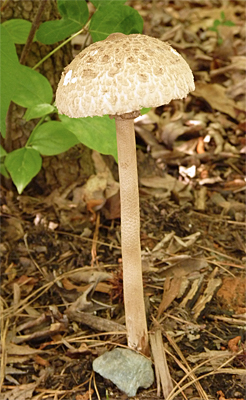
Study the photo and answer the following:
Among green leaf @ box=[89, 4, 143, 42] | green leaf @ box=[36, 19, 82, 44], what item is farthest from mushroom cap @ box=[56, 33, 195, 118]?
green leaf @ box=[36, 19, 82, 44]

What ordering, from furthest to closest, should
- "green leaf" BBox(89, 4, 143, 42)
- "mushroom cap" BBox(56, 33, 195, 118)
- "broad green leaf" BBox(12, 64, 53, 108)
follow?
"broad green leaf" BBox(12, 64, 53, 108)
"green leaf" BBox(89, 4, 143, 42)
"mushroom cap" BBox(56, 33, 195, 118)

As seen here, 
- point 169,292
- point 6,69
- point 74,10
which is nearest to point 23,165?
point 6,69

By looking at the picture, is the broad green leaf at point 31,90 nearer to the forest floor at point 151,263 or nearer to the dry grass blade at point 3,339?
the forest floor at point 151,263

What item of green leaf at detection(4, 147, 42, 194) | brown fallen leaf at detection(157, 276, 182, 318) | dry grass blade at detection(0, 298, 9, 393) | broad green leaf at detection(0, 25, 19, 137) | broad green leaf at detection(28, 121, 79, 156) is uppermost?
broad green leaf at detection(0, 25, 19, 137)

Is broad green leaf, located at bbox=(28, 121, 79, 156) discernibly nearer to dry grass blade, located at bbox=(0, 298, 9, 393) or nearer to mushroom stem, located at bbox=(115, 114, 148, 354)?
mushroom stem, located at bbox=(115, 114, 148, 354)

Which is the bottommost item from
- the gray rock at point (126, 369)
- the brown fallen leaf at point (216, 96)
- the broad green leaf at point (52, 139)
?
the gray rock at point (126, 369)

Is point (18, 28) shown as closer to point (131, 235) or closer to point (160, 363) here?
point (131, 235)

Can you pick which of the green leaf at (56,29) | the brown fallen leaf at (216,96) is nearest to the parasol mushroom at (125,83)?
the green leaf at (56,29)

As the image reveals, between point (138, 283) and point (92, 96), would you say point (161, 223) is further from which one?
point (92, 96)

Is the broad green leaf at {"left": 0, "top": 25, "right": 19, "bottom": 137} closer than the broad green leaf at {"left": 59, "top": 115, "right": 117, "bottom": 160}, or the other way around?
the broad green leaf at {"left": 0, "top": 25, "right": 19, "bottom": 137}
